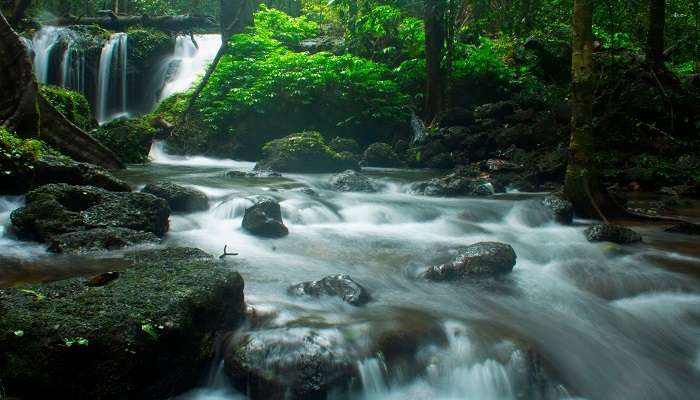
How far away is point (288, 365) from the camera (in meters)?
3.68

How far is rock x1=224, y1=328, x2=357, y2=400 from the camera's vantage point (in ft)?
11.9

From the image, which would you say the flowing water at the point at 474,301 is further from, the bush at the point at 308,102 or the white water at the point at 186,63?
the white water at the point at 186,63

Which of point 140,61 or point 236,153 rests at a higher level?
point 140,61

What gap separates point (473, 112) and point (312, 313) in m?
12.5

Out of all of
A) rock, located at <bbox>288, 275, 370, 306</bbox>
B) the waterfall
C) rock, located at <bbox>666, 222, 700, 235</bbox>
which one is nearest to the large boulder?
rock, located at <bbox>666, 222, 700, 235</bbox>

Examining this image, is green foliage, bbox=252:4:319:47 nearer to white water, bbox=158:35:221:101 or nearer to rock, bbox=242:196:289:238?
white water, bbox=158:35:221:101

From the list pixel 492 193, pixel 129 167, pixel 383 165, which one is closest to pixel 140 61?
pixel 129 167

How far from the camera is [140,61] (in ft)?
69.7

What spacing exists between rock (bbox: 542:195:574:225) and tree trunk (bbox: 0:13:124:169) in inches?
336

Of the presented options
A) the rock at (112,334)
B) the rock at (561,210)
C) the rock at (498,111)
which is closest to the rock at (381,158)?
→ the rock at (498,111)

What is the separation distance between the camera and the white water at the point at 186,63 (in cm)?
2097

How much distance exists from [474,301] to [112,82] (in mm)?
18906

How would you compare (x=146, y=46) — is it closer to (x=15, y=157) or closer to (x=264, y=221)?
(x=15, y=157)

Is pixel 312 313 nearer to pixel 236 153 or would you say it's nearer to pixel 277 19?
pixel 236 153
